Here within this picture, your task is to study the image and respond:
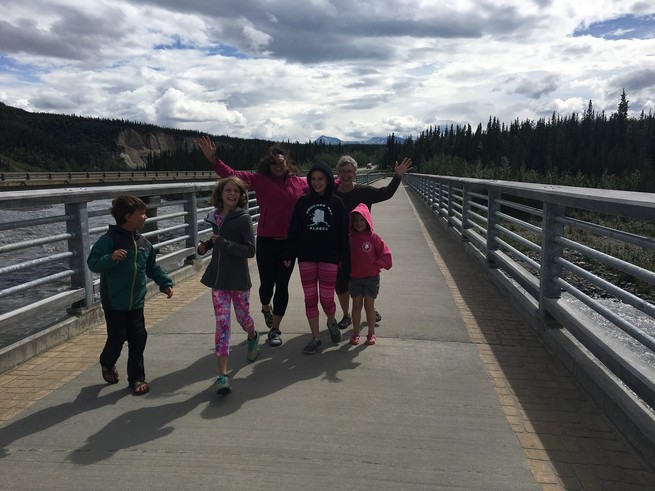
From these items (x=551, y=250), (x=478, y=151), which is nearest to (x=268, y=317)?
(x=551, y=250)

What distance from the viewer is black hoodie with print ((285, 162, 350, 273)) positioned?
4395 millimetres

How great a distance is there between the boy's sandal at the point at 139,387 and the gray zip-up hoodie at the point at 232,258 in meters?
0.83

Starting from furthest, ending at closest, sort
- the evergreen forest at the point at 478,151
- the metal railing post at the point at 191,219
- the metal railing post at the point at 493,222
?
the evergreen forest at the point at 478,151
the metal railing post at the point at 191,219
the metal railing post at the point at 493,222

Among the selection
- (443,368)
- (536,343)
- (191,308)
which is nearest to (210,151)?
(191,308)

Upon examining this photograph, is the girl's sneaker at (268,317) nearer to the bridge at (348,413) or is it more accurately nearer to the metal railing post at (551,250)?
the bridge at (348,413)

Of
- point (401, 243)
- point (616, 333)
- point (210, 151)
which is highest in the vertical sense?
point (210, 151)

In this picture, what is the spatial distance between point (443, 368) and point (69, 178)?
68.1 meters

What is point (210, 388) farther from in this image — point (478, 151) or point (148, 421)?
→ point (478, 151)

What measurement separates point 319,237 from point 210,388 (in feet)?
4.84

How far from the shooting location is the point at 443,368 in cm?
421

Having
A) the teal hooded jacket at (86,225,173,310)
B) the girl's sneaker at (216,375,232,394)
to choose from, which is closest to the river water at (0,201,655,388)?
the teal hooded jacket at (86,225,173,310)

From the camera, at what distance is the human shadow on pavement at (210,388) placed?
9.99ft

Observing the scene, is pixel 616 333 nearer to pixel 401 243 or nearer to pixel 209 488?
pixel 401 243

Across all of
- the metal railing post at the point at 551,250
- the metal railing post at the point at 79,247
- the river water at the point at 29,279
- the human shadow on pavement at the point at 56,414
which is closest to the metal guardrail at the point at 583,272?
the metal railing post at the point at 551,250
